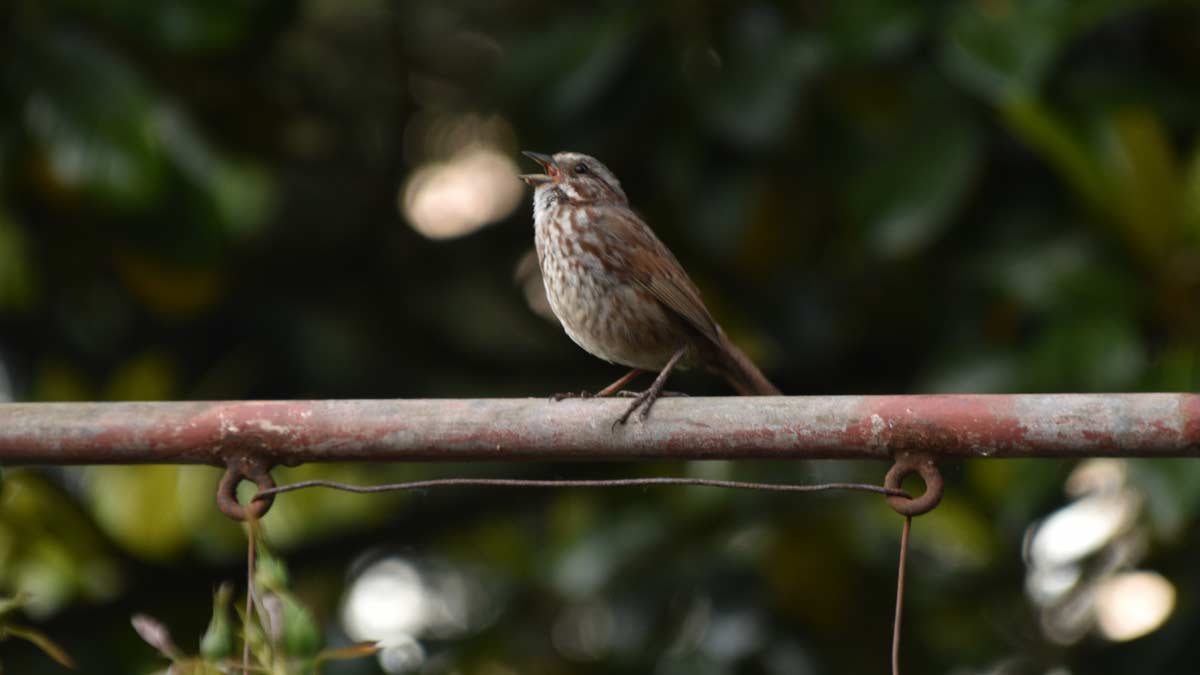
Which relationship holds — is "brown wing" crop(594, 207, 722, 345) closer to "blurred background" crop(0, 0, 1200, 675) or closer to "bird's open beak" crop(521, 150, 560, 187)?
"bird's open beak" crop(521, 150, 560, 187)

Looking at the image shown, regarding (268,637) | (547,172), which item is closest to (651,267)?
Answer: (547,172)

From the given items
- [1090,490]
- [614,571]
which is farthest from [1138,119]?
[614,571]

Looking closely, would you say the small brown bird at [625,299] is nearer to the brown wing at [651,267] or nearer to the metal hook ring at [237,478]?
the brown wing at [651,267]

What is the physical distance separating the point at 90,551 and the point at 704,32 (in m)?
2.59

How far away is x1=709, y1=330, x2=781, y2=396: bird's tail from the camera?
4016mm

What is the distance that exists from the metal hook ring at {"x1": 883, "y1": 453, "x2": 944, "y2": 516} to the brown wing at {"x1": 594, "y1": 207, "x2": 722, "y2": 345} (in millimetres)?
1820

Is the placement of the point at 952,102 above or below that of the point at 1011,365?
above

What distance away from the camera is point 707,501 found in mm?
5031

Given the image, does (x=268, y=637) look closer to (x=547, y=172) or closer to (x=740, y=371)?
(x=740, y=371)

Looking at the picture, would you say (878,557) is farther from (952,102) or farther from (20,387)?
(20,387)

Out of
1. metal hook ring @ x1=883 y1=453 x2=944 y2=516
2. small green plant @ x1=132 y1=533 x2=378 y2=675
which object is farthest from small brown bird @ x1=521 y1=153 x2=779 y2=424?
small green plant @ x1=132 y1=533 x2=378 y2=675

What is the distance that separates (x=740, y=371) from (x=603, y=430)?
1.96 meters

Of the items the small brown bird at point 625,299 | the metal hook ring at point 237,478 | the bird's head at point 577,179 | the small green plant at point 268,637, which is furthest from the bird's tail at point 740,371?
the small green plant at point 268,637

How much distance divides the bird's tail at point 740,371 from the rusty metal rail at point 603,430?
1732 mm
